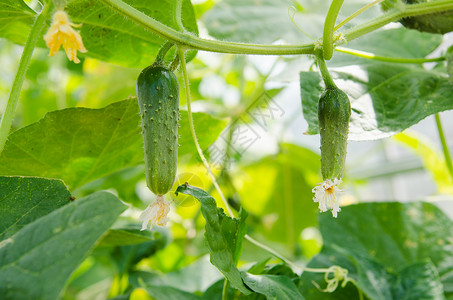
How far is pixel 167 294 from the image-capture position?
29.5 inches

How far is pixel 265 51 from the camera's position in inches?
25.0

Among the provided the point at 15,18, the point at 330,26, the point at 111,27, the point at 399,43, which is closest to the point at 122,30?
the point at 111,27

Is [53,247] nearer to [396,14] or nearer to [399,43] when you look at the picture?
[396,14]

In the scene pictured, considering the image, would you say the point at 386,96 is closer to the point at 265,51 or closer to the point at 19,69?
the point at 265,51

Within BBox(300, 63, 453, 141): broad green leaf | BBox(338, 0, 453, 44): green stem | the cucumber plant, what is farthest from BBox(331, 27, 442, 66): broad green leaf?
BBox(338, 0, 453, 44): green stem

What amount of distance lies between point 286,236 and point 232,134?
424 millimetres

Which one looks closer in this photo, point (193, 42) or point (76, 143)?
point (193, 42)

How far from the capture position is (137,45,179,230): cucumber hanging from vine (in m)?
0.54

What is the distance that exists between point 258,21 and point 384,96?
467 millimetres

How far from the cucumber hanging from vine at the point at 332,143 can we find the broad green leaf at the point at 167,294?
306 millimetres

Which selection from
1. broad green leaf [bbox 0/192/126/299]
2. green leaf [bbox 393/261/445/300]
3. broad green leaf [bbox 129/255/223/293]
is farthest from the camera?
broad green leaf [bbox 129/255/223/293]

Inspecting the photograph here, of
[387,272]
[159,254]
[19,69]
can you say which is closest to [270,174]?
[159,254]

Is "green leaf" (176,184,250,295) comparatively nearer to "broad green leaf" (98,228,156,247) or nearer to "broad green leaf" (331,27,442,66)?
"broad green leaf" (98,228,156,247)

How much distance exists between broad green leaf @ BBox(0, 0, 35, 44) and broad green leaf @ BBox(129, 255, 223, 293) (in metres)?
0.57
